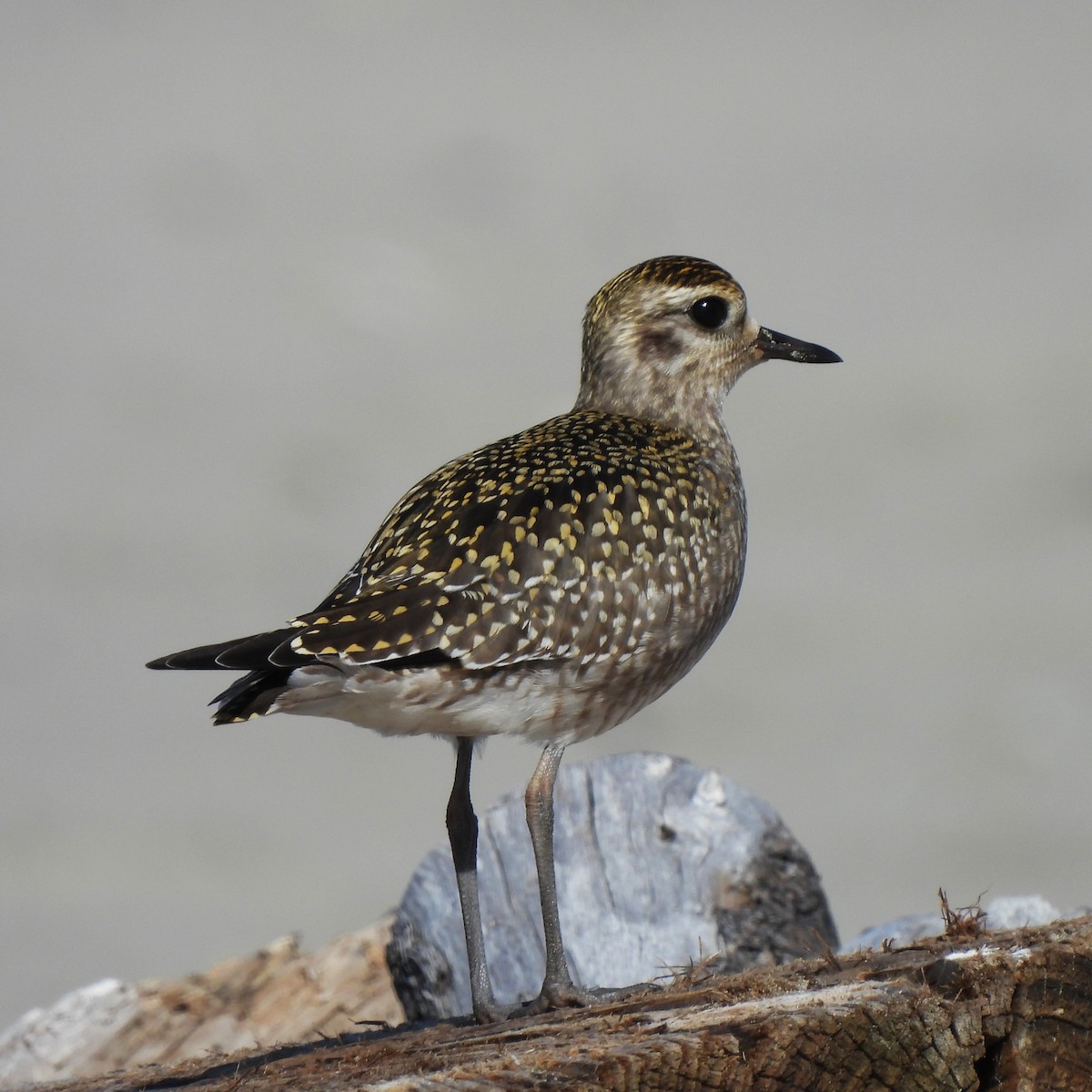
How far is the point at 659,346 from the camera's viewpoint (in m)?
6.93

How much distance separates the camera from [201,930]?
9117 millimetres

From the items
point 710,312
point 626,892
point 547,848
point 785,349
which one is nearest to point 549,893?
point 547,848

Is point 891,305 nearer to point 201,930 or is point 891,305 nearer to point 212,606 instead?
point 212,606

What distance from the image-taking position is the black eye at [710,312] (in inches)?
273

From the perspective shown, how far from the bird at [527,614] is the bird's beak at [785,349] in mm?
663

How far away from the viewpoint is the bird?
5379 mm

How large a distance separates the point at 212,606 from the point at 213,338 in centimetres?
344

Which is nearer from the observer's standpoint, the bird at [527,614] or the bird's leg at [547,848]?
the bird at [527,614]

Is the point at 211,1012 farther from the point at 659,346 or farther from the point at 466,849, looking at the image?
the point at 659,346

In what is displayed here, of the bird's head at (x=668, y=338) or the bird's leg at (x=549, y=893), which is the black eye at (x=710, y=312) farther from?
the bird's leg at (x=549, y=893)

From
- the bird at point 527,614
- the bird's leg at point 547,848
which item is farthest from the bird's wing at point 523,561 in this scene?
the bird's leg at point 547,848

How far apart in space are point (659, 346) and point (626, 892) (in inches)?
80.3

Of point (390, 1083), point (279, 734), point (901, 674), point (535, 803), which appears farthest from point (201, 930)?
point (390, 1083)

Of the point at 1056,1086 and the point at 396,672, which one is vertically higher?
the point at 396,672
